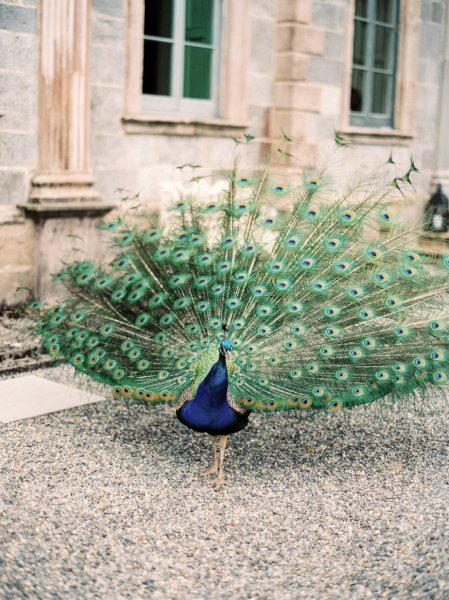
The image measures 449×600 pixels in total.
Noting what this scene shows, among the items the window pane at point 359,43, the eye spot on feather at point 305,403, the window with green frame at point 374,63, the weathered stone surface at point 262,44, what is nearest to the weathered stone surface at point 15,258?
the weathered stone surface at point 262,44

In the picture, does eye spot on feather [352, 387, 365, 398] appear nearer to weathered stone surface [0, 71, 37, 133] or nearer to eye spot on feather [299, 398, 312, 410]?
eye spot on feather [299, 398, 312, 410]

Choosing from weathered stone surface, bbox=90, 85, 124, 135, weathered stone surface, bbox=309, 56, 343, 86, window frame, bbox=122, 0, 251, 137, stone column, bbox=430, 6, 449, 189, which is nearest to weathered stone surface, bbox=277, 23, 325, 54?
weathered stone surface, bbox=309, 56, 343, 86

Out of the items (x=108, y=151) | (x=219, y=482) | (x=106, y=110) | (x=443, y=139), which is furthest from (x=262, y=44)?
(x=219, y=482)

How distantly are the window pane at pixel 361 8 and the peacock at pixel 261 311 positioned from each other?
19.6 ft

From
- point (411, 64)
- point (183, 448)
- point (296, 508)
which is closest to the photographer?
point (296, 508)

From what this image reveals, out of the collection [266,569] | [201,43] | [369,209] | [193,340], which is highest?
[201,43]

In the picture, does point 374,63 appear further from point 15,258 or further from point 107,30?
point 15,258

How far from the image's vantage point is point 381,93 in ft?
34.9

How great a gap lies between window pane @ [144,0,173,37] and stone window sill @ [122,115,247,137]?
31.3 inches

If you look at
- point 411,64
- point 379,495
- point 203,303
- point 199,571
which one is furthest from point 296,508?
point 411,64

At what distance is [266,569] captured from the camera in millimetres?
3295

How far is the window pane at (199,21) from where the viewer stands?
27.0 ft

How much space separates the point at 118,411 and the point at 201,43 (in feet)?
15.1

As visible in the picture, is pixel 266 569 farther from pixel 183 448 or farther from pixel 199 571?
pixel 183 448
